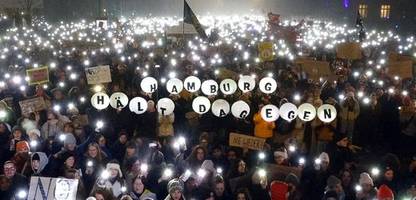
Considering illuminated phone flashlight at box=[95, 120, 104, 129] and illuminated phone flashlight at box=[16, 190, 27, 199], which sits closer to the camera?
illuminated phone flashlight at box=[16, 190, 27, 199]

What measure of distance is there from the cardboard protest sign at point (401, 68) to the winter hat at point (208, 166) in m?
8.06

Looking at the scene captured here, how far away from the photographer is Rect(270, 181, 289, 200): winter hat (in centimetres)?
909

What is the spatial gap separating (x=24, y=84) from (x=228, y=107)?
19.5 feet

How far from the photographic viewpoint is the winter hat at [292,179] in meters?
9.36

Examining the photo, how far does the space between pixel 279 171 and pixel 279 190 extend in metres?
0.77

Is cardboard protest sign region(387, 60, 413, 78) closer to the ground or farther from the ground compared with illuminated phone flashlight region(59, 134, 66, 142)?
farther from the ground

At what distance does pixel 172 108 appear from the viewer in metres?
12.5

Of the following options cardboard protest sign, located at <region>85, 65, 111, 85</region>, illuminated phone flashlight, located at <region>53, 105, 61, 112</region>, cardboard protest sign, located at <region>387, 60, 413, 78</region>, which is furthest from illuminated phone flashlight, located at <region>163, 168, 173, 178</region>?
cardboard protest sign, located at <region>387, 60, 413, 78</region>

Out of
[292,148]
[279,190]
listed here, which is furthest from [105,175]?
[292,148]

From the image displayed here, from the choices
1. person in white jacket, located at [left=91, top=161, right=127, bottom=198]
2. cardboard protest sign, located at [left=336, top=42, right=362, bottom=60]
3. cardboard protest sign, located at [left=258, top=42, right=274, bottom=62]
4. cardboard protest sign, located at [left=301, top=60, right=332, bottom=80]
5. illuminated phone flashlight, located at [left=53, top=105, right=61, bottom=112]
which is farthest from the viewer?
cardboard protest sign, located at [left=336, top=42, right=362, bottom=60]

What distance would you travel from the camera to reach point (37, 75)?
14.9 meters

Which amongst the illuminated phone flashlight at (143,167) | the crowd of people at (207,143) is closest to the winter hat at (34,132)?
the crowd of people at (207,143)

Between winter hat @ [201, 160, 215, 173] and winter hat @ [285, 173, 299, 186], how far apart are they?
1.22 metres

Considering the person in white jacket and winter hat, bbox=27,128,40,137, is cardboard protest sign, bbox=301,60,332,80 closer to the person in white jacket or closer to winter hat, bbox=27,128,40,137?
winter hat, bbox=27,128,40,137
